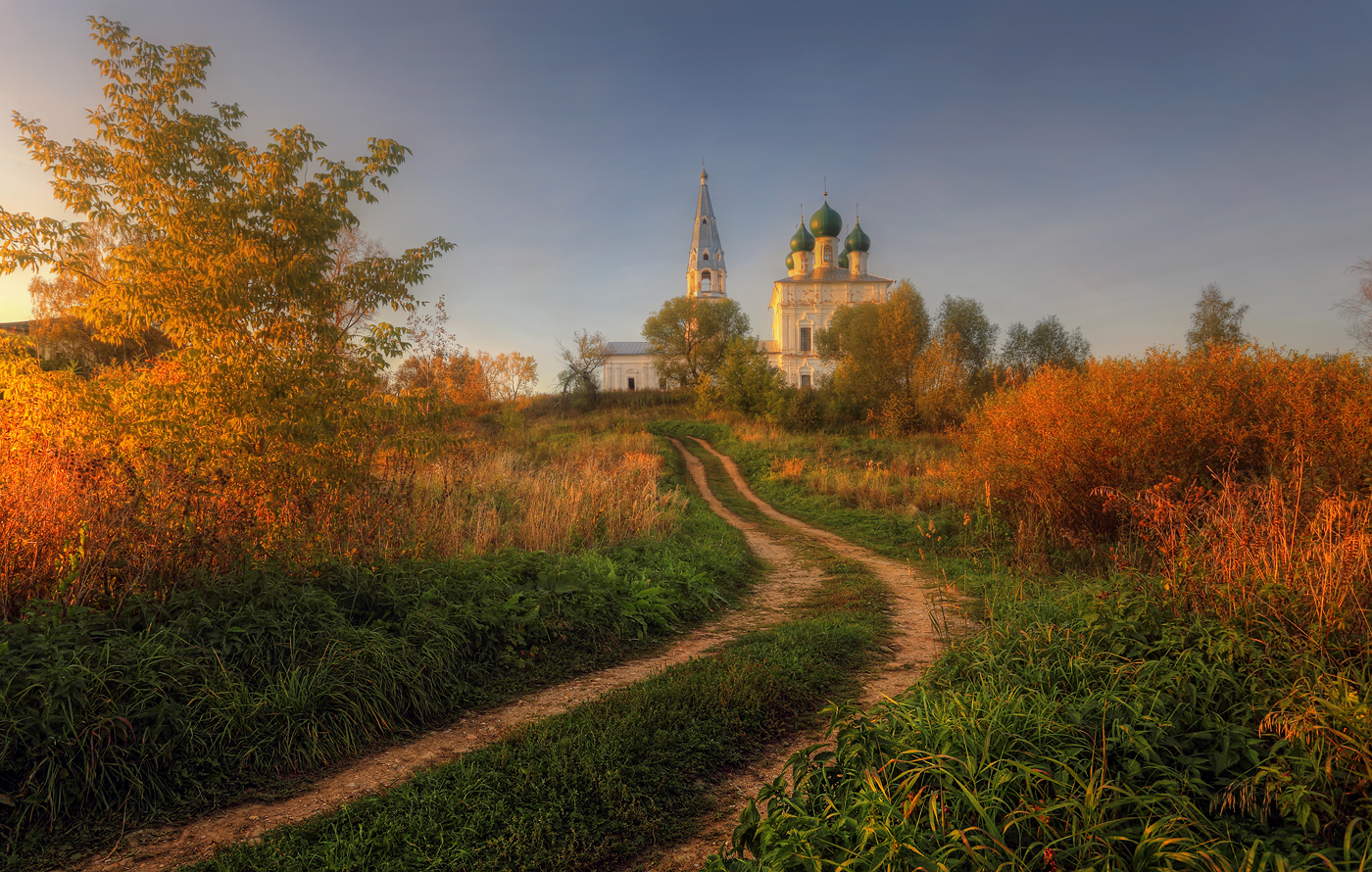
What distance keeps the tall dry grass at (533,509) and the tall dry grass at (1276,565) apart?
6.27 metres

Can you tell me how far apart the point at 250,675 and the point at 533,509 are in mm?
5196

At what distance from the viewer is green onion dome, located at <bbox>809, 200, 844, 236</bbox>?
55250mm

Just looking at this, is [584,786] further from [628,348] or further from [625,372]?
[628,348]

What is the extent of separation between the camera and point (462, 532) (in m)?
8.05

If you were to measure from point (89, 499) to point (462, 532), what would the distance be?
12.1 feet

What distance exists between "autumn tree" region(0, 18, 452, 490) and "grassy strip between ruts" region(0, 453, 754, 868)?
62.4 inches

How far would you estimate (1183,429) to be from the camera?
30.3ft

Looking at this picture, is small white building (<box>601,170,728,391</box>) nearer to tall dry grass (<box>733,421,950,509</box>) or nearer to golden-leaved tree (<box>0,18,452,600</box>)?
tall dry grass (<box>733,421,950,509</box>)

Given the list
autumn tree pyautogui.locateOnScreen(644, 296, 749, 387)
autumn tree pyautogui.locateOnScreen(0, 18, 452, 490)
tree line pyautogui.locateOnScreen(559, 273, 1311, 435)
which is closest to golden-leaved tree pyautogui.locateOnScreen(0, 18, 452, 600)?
autumn tree pyautogui.locateOnScreen(0, 18, 452, 490)

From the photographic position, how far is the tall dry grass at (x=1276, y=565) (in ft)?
11.9

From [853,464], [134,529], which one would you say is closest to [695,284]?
[853,464]

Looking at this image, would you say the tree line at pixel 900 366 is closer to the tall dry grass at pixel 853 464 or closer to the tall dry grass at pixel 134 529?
the tall dry grass at pixel 853 464

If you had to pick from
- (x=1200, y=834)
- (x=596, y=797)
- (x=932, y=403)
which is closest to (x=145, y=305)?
(x=596, y=797)

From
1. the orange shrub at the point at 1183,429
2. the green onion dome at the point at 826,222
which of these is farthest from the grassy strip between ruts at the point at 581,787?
the green onion dome at the point at 826,222
